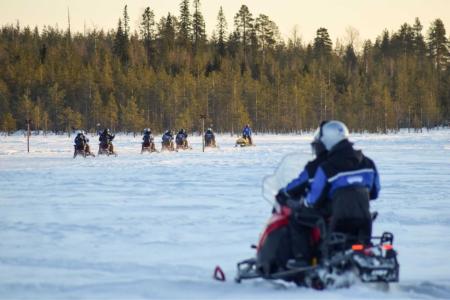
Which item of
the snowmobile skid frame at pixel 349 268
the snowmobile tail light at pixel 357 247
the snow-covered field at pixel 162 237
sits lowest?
the snow-covered field at pixel 162 237

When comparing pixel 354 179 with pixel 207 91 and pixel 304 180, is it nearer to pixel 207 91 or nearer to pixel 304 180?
pixel 304 180

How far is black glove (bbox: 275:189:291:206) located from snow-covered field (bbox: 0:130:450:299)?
64cm

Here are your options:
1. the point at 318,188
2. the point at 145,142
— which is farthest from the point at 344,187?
the point at 145,142

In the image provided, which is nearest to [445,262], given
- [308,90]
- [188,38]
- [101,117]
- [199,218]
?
[199,218]

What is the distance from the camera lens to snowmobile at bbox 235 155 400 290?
4797 millimetres

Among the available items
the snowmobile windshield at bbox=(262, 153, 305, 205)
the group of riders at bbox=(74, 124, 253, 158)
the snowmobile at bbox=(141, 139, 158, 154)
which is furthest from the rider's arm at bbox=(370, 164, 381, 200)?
the snowmobile at bbox=(141, 139, 158, 154)

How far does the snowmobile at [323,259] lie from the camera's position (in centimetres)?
480

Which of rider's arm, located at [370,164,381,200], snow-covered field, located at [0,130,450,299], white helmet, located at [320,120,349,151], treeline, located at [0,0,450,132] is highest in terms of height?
treeline, located at [0,0,450,132]

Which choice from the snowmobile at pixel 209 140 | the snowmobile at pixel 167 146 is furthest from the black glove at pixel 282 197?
the snowmobile at pixel 209 140

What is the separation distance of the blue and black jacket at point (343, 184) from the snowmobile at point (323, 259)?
0.19 metres

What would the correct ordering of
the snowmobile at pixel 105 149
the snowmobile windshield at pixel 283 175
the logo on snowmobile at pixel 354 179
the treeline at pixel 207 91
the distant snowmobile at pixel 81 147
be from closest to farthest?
the logo on snowmobile at pixel 354 179 → the snowmobile windshield at pixel 283 175 → the distant snowmobile at pixel 81 147 → the snowmobile at pixel 105 149 → the treeline at pixel 207 91

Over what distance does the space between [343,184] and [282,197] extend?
1.87 feet

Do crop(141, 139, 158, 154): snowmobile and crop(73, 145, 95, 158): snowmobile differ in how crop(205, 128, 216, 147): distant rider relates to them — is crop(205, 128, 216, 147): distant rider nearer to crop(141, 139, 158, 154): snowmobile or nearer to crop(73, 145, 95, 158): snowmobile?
crop(141, 139, 158, 154): snowmobile

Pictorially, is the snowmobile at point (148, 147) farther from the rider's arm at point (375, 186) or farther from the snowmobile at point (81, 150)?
the rider's arm at point (375, 186)
